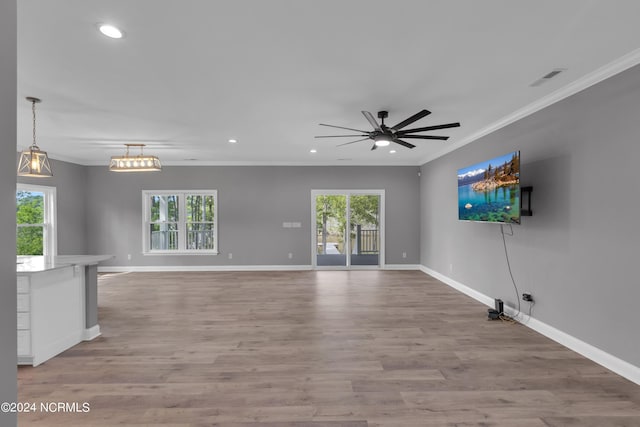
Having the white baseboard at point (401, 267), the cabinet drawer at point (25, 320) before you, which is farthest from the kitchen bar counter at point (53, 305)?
the white baseboard at point (401, 267)

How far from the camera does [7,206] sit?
36.6 inches

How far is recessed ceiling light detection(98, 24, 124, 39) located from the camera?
82.8 inches

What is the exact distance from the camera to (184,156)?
22.5 feet

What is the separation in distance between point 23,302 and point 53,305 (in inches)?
10.3

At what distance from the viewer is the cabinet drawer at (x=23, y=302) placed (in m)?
2.84

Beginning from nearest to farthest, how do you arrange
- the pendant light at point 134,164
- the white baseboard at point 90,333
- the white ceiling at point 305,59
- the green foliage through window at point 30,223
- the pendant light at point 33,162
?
the white ceiling at point 305,59 < the pendant light at point 33,162 < the white baseboard at point 90,333 < the pendant light at point 134,164 < the green foliage through window at point 30,223

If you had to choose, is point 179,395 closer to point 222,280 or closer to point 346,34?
point 346,34

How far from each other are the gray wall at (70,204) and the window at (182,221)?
4.90ft

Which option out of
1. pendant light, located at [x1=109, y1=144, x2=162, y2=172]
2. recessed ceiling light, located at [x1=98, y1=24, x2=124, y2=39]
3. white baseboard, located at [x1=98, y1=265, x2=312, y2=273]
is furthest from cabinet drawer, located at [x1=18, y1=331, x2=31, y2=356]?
white baseboard, located at [x1=98, y1=265, x2=312, y2=273]

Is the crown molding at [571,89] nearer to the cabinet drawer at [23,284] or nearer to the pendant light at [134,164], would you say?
the pendant light at [134,164]

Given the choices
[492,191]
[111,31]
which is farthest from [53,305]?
[492,191]

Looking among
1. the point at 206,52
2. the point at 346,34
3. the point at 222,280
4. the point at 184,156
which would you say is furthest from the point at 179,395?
the point at 184,156

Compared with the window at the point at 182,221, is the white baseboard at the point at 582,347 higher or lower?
lower

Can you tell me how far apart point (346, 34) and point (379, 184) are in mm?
5696
